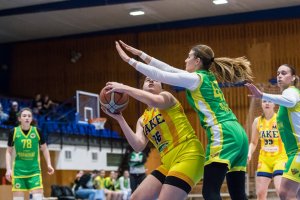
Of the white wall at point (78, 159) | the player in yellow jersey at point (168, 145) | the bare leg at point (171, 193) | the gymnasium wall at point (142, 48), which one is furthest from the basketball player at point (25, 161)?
the gymnasium wall at point (142, 48)

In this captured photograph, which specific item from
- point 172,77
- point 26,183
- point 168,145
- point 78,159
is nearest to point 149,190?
point 168,145

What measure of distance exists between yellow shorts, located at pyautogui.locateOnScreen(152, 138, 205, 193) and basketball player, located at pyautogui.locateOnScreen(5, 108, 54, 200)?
12.8ft

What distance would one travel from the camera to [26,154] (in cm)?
898

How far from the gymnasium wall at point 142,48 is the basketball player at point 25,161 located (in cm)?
1054

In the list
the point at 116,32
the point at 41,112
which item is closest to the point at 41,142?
the point at 41,112

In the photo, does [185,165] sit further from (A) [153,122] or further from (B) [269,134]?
(B) [269,134]

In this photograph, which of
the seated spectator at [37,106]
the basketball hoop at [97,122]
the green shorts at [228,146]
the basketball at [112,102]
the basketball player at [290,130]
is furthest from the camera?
the basketball hoop at [97,122]

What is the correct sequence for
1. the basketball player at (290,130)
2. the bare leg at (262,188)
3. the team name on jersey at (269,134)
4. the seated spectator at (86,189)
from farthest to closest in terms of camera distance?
the seated spectator at (86,189) → the team name on jersey at (269,134) → the bare leg at (262,188) → the basketball player at (290,130)

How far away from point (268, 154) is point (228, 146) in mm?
3912

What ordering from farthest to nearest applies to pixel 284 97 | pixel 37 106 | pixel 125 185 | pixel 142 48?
pixel 142 48, pixel 37 106, pixel 125 185, pixel 284 97

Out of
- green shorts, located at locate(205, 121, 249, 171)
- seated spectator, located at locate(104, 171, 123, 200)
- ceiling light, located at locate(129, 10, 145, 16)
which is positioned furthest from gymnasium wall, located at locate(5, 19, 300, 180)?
green shorts, located at locate(205, 121, 249, 171)

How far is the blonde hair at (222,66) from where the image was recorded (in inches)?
211

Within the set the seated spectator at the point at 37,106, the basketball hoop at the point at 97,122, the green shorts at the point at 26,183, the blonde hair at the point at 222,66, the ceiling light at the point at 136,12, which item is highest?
the ceiling light at the point at 136,12

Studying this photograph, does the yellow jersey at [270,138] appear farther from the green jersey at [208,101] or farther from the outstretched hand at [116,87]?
the outstretched hand at [116,87]
